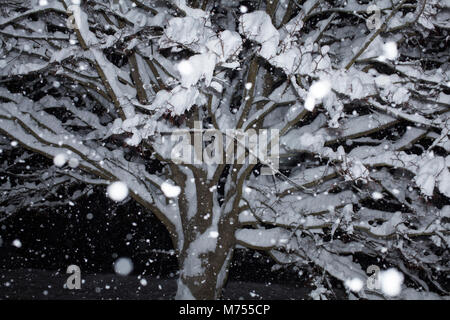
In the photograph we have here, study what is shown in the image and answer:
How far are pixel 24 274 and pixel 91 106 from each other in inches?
214

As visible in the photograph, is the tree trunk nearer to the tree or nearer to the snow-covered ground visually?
the tree

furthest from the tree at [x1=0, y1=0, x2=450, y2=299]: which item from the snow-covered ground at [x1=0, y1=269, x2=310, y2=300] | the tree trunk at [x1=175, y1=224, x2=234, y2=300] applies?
the snow-covered ground at [x1=0, y1=269, x2=310, y2=300]

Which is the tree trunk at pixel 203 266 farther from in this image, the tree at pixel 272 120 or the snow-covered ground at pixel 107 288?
the snow-covered ground at pixel 107 288

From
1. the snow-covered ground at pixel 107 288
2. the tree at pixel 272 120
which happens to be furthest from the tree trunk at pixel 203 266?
the snow-covered ground at pixel 107 288

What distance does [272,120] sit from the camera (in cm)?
538

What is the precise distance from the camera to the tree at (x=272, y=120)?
9.14 ft

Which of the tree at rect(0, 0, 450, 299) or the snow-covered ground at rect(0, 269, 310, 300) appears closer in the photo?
the tree at rect(0, 0, 450, 299)

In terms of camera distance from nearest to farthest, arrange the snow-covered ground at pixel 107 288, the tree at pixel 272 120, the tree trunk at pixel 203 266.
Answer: the tree at pixel 272 120 → the tree trunk at pixel 203 266 → the snow-covered ground at pixel 107 288

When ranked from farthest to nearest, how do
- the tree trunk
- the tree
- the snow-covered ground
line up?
1. the snow-covered ground
2. the tree trunk
3. the tree

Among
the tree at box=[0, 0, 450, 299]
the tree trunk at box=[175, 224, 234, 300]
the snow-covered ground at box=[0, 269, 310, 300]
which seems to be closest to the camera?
the tree at box=[0, 0, 450, 299]

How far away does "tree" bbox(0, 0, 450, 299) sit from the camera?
2.79 meters
